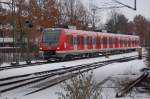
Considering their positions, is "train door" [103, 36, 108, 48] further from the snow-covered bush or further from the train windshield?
the snow-covered bush

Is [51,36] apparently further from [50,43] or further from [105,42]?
[105,42]

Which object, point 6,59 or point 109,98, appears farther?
point 6,59

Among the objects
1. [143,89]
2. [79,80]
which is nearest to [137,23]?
[143,89]

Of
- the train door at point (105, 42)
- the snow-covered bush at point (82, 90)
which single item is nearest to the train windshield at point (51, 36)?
the train door at point (105, 42)

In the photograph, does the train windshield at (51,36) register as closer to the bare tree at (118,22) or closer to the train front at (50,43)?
the train front at (50,43)

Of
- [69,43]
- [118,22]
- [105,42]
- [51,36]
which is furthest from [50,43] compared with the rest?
[118,22]

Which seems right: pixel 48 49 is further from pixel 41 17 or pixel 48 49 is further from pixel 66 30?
pixel 41 17

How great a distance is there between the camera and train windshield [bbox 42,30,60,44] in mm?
39969

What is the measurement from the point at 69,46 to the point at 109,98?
2690 cm

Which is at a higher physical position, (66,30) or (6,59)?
(66,30)

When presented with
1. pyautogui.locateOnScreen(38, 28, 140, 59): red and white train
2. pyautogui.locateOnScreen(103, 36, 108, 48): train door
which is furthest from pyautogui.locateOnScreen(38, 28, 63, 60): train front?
pyautogui.locateOnScreen(103, 36, 108, 48): train door

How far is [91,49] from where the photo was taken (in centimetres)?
4800

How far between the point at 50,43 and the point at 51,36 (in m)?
0.70

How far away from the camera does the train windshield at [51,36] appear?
131 ft
